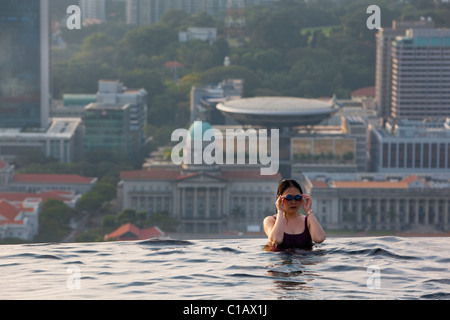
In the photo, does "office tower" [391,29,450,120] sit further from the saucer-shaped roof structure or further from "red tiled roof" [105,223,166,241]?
"red tiled roof" [105,223,166,241]

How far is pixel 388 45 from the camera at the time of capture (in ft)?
338

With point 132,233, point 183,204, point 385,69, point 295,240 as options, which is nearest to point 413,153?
point 183,204

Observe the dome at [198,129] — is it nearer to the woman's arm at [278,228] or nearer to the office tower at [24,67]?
the office tower at [24,67]

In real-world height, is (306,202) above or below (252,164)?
above

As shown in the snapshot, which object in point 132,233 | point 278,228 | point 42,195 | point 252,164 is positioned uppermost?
point 278,228

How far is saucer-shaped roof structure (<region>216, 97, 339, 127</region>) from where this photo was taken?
80938 millimetres

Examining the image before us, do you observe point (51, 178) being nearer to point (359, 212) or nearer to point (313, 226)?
point (359, 212)

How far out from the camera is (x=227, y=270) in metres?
11.7

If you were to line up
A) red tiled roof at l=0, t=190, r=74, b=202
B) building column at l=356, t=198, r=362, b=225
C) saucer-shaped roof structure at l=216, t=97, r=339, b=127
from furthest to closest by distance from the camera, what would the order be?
saucer-shaped roof structure at l=216, t=97, r=339, b=127 → building column at l=356, t=198, r=362, b=225 → red tiled roof at l=0, t=190, r=74, b=202

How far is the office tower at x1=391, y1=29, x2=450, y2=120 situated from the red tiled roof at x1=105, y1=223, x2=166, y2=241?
4151 cm

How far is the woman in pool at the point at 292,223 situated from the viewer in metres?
12.1

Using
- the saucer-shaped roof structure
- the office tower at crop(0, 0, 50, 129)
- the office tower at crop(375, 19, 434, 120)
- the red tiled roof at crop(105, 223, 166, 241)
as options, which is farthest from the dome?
the office tower at crop(375, 19, 434, 120)

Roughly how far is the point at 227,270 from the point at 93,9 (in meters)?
133

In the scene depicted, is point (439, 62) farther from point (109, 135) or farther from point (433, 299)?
point (433, 299)
